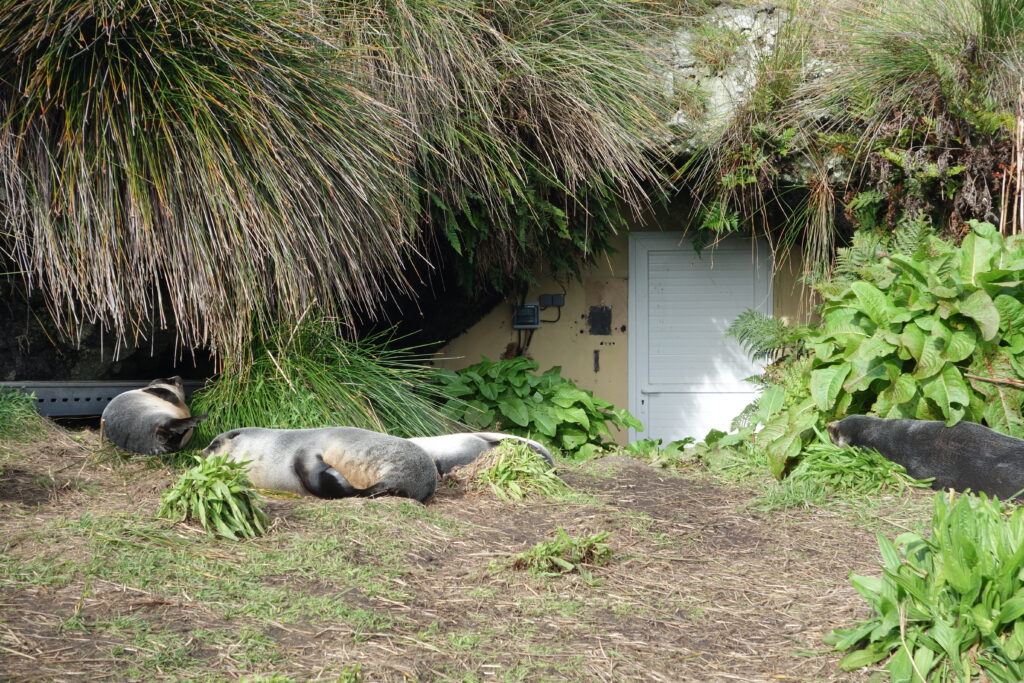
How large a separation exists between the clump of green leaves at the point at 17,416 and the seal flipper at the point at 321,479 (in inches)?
59.4

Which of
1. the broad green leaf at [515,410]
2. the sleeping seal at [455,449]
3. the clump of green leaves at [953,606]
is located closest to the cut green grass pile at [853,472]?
the sleeping seal at [455,449]

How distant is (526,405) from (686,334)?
204 centimetres

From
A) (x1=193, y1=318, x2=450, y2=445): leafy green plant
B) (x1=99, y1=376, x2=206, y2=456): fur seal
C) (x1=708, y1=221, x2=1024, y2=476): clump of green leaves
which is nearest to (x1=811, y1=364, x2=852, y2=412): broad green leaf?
(x1=708, y1=221, x2=1024, y2=476): clump of green leaves

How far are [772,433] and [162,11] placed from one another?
3818mm

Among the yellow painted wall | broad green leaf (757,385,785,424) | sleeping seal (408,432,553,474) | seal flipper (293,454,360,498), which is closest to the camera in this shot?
seal flipper (293,454,360,498)

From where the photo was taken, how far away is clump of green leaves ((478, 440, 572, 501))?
4199 mm

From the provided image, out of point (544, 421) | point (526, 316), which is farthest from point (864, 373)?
point (526, 316)

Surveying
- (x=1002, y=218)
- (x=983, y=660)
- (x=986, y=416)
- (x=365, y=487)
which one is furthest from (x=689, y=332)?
(x=983, y=660)

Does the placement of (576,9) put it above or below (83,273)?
above

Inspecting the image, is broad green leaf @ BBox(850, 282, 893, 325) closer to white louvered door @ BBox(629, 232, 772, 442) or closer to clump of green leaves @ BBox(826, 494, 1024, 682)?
clump of green leaves @ BBox(826, 494, 1024, 682)

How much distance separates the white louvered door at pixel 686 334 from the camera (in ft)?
24.8

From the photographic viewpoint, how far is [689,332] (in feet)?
25.2

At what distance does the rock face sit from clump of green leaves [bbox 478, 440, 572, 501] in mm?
3274

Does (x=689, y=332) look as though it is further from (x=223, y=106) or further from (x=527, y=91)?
(x=223, y=106)
